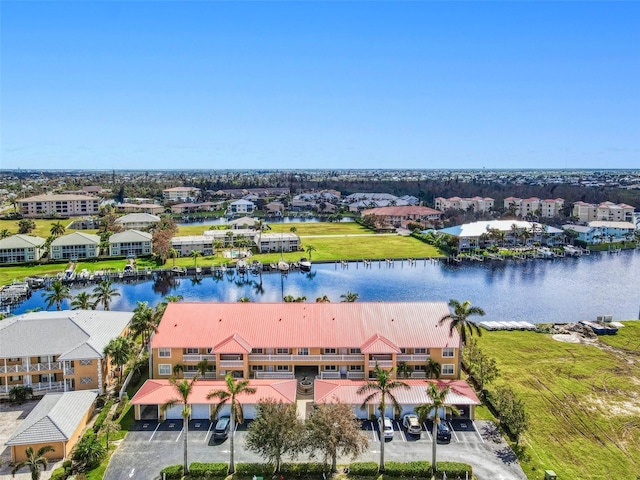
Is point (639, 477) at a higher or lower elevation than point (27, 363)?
lower

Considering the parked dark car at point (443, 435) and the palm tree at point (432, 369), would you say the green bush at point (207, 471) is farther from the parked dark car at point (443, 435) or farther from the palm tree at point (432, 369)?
the palm tree at point (432, 369)

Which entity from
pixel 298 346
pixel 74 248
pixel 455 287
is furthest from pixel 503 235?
pixel 74 248

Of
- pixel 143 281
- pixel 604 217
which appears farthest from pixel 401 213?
pixel 143 281

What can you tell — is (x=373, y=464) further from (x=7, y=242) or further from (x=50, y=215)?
(x=50, y=215)

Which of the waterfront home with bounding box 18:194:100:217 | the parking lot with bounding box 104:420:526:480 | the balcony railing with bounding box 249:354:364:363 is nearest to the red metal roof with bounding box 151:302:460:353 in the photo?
the balcony railing with bounding box 249:354:364:363

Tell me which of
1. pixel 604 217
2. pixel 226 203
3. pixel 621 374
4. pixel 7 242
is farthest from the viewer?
pixel 226 203

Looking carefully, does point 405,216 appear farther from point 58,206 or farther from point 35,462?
point 35,462

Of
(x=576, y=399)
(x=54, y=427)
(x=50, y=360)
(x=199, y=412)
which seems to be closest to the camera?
(x=54, y=427)

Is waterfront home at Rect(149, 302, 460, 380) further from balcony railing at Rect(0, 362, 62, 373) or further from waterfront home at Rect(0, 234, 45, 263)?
waterfront home at Rect(0, 234, 45, 263)
